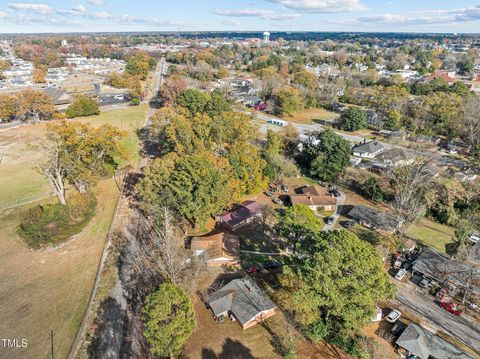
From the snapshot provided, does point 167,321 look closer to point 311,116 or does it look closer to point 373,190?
point 373,190

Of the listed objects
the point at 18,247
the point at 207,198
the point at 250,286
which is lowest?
the point at 18,247

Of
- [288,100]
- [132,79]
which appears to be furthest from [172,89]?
[288,100]

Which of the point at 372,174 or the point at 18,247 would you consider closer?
the point at 18,247

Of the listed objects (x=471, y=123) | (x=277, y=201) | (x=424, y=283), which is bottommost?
(x=277, y=201)

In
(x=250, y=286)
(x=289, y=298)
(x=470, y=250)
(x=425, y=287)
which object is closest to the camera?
(x=289, y=298)

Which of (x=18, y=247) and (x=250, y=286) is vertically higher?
(x=250, y=286)

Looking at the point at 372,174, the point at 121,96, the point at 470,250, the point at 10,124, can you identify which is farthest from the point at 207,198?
the point at 121,96

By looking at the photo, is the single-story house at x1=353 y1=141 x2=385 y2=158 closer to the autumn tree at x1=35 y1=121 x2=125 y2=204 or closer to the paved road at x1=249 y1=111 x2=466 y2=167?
the paved road at x1=249 y1=111 x2=466 y2=167

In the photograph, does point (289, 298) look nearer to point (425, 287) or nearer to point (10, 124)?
point (425, 287)
